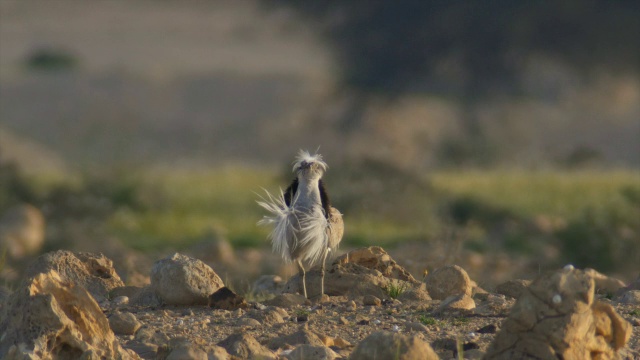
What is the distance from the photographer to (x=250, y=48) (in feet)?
204

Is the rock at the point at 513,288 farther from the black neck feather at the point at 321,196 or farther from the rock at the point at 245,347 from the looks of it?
the rock at the point at 245,347

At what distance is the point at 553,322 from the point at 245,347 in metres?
1.34

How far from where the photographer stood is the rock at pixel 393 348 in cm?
491

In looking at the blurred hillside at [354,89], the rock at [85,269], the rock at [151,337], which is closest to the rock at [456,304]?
the rock at [151,337]

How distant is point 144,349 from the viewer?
5508 millimetres

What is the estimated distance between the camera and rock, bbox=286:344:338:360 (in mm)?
5219

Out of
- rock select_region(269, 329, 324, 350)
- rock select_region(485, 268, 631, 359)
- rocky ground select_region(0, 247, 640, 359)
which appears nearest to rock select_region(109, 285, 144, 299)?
rocky ground select_region(0, 247, 640, 359)

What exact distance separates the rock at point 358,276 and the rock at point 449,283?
0.54ft

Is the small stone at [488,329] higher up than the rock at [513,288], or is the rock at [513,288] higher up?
the rock at [513,288]

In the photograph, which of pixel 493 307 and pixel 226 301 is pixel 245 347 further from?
pixel 493 307

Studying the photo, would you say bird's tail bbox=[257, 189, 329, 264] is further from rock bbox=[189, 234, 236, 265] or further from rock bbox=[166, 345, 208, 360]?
rock bbox=[189, 234, 236, 265]

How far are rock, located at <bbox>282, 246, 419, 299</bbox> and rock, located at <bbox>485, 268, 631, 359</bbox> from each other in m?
1.96

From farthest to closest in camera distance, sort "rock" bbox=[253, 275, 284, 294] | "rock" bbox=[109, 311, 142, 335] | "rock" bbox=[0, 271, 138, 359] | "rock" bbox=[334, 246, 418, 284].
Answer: "rock" bbox=[253, 275, 284, 294] < "rock" bbox=[334, 246, 418, 284] < "rock" bbox=[109, 311, 142, 335] < "rock" bbox=[0, 271, 138, 359]

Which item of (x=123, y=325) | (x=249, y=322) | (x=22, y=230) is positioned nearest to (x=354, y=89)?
(x=22, y=230)
